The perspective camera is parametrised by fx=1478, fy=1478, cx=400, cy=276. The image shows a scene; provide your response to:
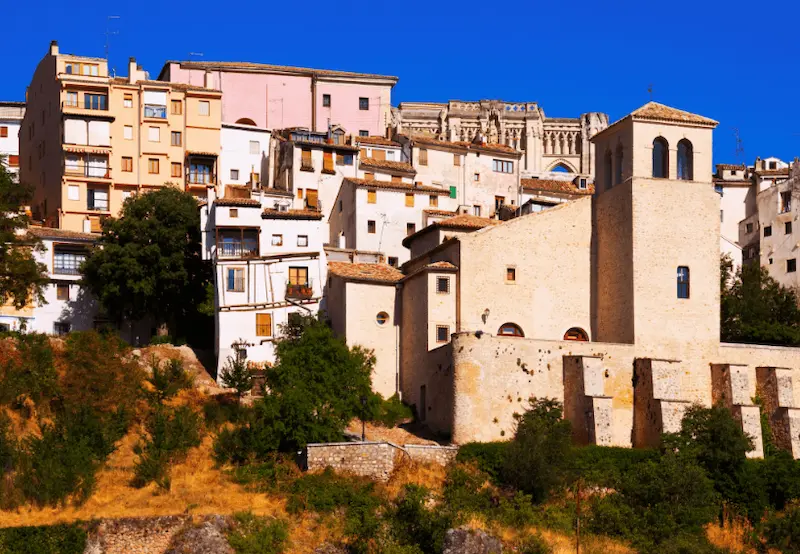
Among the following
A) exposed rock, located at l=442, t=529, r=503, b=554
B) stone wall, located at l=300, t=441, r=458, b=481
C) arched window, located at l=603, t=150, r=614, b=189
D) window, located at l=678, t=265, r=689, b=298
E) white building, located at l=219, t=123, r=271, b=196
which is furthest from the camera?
white building, located at l=219, t=123, r=271, b=196

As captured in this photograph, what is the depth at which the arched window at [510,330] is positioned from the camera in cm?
6228

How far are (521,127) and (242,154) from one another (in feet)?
116

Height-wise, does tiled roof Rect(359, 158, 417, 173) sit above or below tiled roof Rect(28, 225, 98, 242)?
above

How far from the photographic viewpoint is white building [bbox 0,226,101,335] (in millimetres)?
70125

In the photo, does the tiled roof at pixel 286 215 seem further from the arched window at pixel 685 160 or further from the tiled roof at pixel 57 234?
the arched window at pixel 685 160

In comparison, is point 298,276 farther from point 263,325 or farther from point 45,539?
point 45,539

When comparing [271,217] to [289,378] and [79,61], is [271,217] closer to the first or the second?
[289,378]

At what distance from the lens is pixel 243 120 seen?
91438 mm

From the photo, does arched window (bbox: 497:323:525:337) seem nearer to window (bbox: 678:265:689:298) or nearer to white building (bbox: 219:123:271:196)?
window (bbox: 678:265:689:298)

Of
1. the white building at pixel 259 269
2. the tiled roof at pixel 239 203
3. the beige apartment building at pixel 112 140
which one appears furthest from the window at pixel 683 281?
the beige apartment building at pixel 112 140

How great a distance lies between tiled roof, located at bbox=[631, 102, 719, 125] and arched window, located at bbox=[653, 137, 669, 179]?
3.27 feet

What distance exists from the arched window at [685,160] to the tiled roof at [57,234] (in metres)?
29.0

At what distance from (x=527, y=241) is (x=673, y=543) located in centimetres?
1711

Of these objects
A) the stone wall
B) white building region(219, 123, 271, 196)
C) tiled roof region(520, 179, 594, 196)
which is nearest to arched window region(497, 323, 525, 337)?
the stone wall
